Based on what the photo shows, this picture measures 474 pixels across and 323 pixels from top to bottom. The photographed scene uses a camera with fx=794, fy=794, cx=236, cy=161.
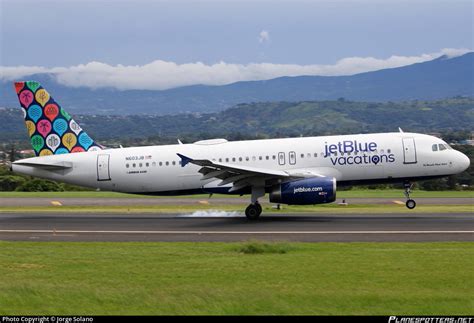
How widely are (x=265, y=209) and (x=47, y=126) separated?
11888mm

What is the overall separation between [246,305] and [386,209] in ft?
87.9

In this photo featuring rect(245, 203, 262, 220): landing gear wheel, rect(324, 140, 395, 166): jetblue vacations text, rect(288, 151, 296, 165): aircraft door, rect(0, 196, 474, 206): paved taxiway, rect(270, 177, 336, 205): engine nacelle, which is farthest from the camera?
rect(0, 196, 474, 206): paved taxiway

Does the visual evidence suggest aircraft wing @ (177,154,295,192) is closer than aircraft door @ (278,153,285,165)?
Yes

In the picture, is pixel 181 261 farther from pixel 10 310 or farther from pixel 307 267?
pixel 10 310

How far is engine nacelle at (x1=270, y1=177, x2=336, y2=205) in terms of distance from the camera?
34219mm

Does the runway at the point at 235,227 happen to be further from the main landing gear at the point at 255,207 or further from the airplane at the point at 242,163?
the airplane at the point at 242,163

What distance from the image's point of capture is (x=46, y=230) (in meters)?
32.4

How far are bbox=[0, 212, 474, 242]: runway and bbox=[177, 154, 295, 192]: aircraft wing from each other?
5.78 feet

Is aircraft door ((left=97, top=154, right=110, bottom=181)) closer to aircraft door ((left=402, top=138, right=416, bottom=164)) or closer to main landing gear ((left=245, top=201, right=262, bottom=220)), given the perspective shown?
main landing gear ((left=245, top=201, right=262, bottom=220))

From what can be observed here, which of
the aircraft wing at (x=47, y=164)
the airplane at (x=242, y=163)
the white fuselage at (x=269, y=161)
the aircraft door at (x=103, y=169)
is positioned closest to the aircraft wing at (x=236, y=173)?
the airplane at (x=242, y=163)

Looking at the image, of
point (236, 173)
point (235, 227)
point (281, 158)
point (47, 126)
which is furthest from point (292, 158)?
point (47, 126)

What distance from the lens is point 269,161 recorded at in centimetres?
3712

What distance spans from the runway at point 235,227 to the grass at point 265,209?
8.49 feet

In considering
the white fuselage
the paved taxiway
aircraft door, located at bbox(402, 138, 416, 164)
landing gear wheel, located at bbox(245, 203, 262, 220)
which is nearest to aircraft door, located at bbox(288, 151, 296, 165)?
the white fuselage
